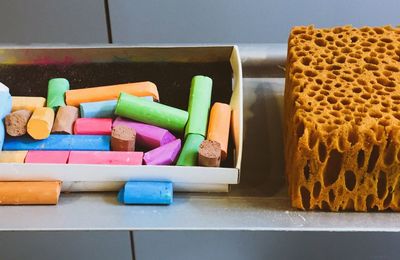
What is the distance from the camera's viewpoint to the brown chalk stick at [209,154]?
27.0 inches

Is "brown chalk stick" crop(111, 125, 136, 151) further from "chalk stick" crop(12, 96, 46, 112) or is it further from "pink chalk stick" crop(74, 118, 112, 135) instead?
"chalk stick" crop(12, 96, 46, 112)

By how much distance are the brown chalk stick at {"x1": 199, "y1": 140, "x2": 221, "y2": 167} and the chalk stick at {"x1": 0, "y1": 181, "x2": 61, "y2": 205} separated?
177mm

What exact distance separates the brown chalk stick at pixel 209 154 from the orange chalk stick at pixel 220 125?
0.03 meters

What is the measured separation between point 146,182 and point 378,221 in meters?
0.28

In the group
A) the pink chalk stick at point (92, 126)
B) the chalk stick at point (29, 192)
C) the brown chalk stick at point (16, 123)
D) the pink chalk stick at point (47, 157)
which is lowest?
the chalk stick at point (29, 192)

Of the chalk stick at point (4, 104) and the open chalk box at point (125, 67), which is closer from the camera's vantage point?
the chalk stick at point (4, 104)

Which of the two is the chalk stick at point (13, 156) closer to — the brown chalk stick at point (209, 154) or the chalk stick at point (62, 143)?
the chalk stick at point (62, 143)

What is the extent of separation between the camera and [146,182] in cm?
70

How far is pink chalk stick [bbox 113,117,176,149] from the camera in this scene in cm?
74

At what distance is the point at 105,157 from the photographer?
71cm

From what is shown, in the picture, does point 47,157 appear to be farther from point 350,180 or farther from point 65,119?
point 350,180

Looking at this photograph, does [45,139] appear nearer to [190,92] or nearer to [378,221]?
[190,92]

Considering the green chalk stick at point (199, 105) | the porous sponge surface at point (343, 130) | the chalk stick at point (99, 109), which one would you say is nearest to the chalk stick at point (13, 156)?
the chalk stick at point (99, 109)

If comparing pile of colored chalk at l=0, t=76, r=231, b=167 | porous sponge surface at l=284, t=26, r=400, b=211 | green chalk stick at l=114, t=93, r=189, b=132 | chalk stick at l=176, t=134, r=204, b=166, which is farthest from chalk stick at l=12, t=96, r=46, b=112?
porous sponge surface at l=284, t=26, r=400, b=211
